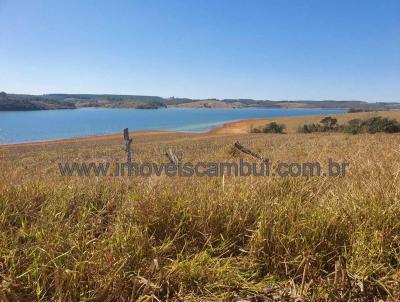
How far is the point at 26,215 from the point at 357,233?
3.13 metres

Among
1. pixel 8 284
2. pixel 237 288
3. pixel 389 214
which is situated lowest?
pixel 237 288

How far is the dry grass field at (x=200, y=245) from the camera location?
8.19 ft

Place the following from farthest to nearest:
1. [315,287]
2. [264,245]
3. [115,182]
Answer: [115,182] → [264,245] → [315,287]

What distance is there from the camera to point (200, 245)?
3.24 metres

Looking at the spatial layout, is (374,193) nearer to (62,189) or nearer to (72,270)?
(72,270)

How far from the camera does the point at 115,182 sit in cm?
475

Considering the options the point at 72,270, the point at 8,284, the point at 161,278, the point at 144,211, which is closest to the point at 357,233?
the point at 161,278

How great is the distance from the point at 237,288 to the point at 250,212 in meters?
0.98

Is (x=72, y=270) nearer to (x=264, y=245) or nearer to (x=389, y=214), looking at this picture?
(x=264, y=245)

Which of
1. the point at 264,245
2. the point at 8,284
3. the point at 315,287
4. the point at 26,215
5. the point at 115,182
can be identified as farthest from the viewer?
the point at 115,182

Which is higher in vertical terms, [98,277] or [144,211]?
[144,211]

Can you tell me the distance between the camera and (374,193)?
139 inches

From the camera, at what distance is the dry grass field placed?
2.50 meters

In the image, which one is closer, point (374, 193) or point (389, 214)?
point (389, 214)
